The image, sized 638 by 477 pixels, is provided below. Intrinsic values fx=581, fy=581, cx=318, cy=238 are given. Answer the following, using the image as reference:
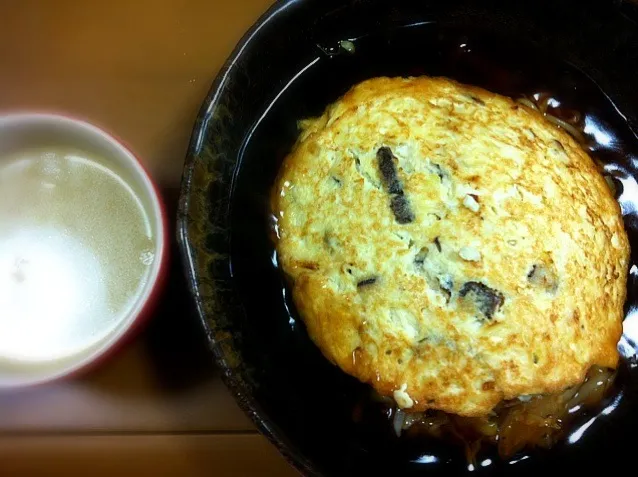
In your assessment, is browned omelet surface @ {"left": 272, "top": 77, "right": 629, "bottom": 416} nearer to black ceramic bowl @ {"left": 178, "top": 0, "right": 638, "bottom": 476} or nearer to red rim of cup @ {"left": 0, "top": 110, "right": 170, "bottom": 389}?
black ceramic bowl @ {"left": 178, "top": 0, "right": 638, "bottom": 476}

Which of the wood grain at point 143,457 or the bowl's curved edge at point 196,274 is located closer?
the bowl's curved edge at point 196,274

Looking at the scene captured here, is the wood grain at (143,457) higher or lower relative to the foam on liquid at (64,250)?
lower

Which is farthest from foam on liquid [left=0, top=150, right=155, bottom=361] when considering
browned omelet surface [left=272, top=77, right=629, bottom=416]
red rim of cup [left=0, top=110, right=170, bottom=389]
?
browned omelet surface [left=272, top=77, right=629, bottom=416]

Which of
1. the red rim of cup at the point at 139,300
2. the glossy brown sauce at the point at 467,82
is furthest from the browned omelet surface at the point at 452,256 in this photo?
the red rim of cup at the point at 139,300

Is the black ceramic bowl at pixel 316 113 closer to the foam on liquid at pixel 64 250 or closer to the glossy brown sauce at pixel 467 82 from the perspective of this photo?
the glossy brown sauce at pixel 467 82

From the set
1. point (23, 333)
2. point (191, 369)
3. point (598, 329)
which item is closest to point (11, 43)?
point (23, 333)

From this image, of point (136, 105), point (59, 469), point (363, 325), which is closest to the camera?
point (363, 325)

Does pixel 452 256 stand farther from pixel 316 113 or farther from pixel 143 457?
pixel 143 457

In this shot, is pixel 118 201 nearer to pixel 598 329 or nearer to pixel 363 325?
pixel 363 325
